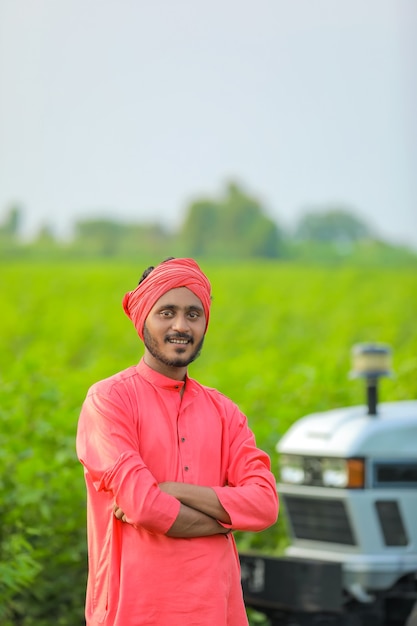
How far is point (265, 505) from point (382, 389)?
5.00 meters

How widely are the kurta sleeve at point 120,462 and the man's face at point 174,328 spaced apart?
0.53 ft

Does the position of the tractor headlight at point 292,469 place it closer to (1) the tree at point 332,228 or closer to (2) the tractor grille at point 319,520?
(2) the tractor grille at point 319,520

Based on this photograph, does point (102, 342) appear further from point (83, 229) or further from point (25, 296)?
point (83, 229)

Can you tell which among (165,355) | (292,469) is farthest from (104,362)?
(165,355)

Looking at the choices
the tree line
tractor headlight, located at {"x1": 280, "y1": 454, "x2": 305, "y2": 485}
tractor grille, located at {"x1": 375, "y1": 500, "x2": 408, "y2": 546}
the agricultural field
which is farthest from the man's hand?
the tree line

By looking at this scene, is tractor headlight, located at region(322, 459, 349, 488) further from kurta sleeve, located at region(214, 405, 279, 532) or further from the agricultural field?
kurta sleeve, located at region(214, 405, 279, 532)

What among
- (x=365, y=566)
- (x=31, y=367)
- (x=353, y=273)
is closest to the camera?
(x=365, y=566)

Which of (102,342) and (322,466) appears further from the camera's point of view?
(102,342)

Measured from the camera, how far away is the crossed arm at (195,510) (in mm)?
2965

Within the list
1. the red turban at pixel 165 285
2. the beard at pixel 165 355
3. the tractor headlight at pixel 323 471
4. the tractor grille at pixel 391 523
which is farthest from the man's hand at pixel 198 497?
the tractor grille at pixel 391 523

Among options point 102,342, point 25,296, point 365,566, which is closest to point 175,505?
point 365,566

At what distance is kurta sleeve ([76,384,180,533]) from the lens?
2920 mm

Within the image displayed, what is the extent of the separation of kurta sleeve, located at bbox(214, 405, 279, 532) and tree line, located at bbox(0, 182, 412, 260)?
14972mm

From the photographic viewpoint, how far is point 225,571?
304cm
